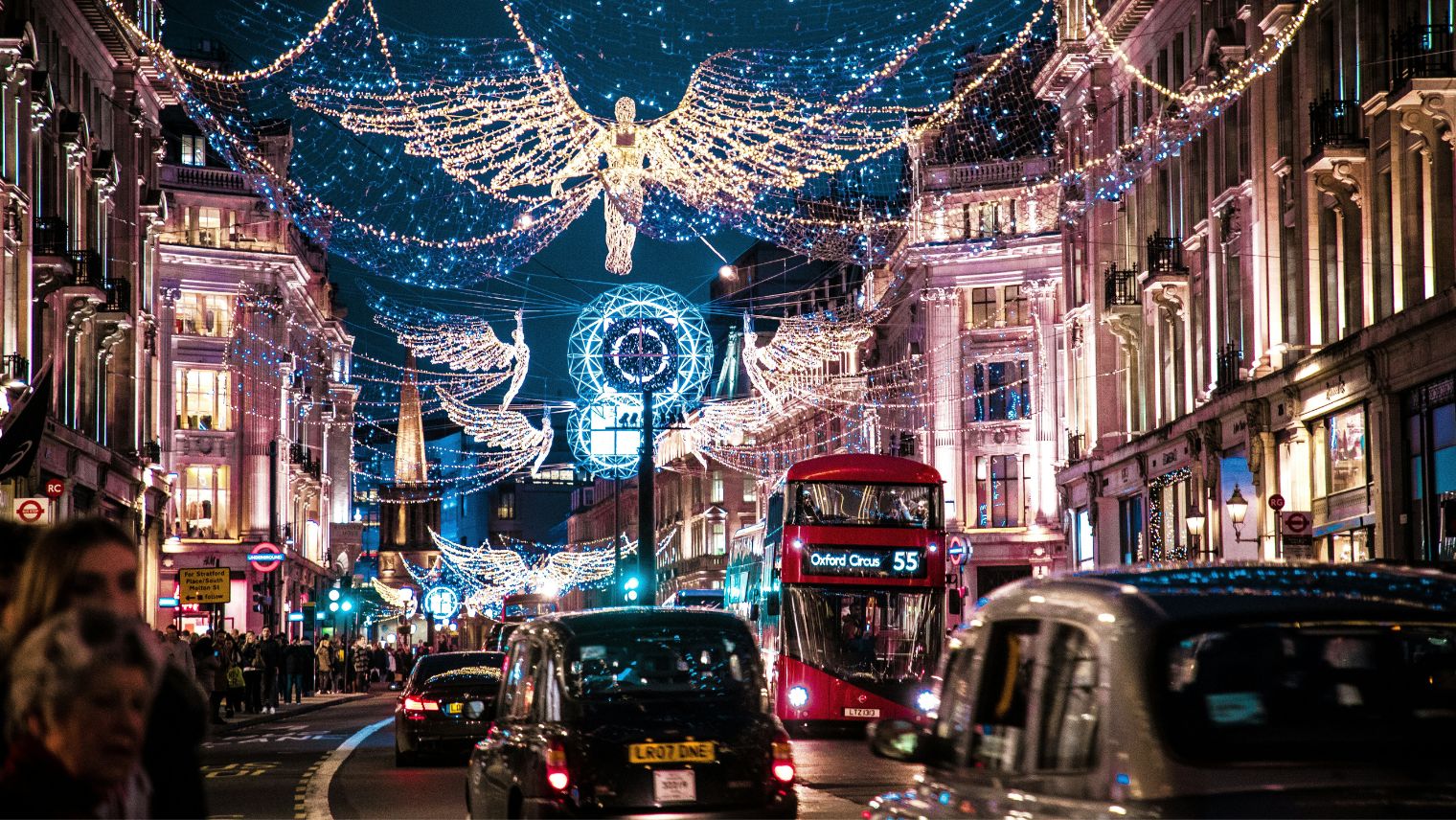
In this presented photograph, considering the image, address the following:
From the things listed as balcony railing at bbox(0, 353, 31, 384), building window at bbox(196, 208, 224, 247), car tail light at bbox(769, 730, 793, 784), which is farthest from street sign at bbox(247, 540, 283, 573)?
car tail light at bbox(769, 730, 793, 784)

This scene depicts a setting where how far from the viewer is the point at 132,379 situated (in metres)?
48.9

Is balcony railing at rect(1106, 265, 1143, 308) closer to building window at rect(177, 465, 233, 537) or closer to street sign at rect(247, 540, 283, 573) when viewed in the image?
street sign at rect(247, 540, 283, 573)

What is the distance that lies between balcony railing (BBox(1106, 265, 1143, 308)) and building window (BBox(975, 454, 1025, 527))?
19.3 m

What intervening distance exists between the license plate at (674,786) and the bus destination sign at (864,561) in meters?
17.3

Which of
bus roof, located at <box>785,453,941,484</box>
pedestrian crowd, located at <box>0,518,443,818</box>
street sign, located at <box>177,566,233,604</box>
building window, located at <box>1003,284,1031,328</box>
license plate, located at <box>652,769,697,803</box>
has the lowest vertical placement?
license plate, located at <box>652,769,697,803</box>

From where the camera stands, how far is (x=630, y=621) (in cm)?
1222

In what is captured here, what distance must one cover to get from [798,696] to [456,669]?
684cm

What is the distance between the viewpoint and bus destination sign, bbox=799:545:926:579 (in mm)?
28375

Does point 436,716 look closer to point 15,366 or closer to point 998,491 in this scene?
point 15,366

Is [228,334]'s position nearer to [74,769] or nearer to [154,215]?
[154,215]

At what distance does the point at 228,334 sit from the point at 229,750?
43.6m

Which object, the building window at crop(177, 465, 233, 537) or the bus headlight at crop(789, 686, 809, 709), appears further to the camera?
the building window at crop(177, 465, 233, 537)

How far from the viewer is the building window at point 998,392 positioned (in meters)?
66.6

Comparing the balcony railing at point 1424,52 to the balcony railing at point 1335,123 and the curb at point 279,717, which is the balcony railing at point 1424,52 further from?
the curb at point 279,717
